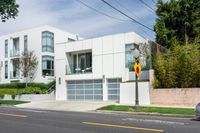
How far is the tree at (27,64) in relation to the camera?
4628cm

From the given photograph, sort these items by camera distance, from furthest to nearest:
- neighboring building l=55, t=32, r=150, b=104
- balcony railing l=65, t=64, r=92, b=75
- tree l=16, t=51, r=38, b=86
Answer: tree l=16, t=51, r=38, b=86
balcony railing l=65, t=64, r=92, b=75
neighboring building l=55, t=32, r=150, b=104

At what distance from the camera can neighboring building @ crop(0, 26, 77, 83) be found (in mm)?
47719

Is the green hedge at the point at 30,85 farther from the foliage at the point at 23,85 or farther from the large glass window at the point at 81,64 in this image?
the large glass window at the point at 81,64

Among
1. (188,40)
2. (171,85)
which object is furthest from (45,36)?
(171,85)

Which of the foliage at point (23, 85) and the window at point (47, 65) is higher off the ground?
the window at point (47, 65)

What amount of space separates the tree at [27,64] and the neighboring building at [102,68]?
7.32m

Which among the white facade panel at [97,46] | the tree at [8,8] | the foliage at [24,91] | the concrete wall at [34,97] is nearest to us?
the tree at [8,8]

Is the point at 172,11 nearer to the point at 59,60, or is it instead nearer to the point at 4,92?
the point at 59,60

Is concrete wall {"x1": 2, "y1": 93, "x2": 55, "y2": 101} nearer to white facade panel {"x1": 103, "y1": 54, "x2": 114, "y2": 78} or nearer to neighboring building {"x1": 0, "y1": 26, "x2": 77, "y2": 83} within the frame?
neighboring building {"x1": 0, "y1": 26, "x2": 77, "y2": 83}

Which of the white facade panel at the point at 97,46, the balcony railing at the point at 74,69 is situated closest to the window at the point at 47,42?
the balcony railing at the point at 74,69

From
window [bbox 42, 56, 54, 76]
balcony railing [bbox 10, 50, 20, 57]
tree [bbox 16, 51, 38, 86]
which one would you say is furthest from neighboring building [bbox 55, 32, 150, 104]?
balcony railing [bbox 10, 50, 20, 57]

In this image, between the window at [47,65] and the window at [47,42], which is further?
the window at [47,42]

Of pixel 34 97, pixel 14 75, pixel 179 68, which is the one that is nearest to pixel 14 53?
pixel 14 75

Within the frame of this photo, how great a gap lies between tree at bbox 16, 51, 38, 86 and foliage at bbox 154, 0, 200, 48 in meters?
16.9
